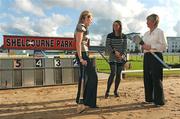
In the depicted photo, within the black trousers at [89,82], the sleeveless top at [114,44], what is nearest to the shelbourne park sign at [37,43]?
the sleeveless top at [114,44]

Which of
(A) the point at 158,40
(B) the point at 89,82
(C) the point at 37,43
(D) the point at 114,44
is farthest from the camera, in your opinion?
(C) the point at 37,43

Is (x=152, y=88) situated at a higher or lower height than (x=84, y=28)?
lower


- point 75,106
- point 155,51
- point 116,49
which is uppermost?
point 116,49

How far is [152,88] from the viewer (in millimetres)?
7570

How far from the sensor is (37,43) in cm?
1269

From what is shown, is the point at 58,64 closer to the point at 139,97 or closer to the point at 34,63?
the point at 34,63

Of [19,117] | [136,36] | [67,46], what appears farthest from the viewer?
[67,46]

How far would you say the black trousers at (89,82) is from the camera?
654 centimetres

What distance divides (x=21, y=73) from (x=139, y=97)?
4.20m

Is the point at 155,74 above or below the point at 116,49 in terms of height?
below

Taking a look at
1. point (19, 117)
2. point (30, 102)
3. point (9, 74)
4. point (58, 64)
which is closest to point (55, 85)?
point (58, 64)

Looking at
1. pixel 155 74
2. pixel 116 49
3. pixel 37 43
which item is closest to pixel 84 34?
pixel 155 74

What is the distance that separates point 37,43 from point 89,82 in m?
6.40

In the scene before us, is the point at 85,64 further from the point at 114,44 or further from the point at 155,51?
the point at 114,44
